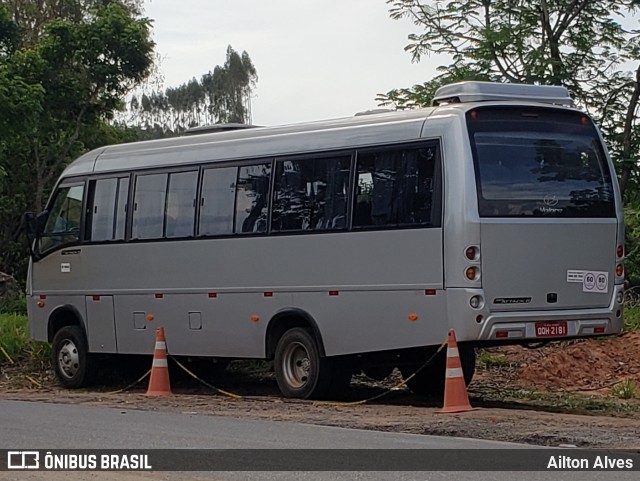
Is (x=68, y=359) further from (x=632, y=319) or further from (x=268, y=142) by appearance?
(x=632, y=319)

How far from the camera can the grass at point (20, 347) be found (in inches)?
762

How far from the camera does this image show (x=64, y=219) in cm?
1781

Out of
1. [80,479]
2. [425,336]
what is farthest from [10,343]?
[80,479]

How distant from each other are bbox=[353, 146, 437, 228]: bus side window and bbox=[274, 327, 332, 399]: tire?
1.59 meters

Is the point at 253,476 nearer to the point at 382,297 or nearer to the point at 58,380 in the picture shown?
the point at 382,297

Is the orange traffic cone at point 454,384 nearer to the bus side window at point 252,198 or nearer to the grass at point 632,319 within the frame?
the bus side window at point 252,198

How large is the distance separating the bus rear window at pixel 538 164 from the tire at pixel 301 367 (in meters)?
2.84

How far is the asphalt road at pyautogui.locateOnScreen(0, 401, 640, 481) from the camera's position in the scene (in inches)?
337

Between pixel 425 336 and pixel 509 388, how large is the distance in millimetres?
3181

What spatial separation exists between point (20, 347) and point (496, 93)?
9739mm

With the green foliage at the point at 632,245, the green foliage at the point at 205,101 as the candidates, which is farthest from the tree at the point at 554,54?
the green foliage at the point at 205,101

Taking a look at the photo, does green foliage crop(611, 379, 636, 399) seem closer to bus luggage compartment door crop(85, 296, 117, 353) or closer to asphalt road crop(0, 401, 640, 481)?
asphalt road crop(0, 401, 640, 481)

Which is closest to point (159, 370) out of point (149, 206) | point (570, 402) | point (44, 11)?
point (149, 206)

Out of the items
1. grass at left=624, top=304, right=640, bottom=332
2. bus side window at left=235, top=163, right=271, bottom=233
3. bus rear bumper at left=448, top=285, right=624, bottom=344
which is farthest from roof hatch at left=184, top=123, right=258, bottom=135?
grass at left=624, top=304, right=640, bottom=332
